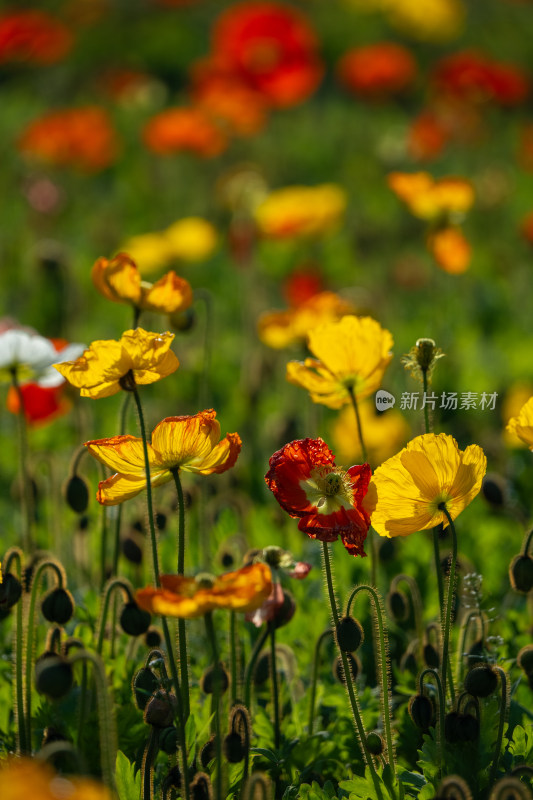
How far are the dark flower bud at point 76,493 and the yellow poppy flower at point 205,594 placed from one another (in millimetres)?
727

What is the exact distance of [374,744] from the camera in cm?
140

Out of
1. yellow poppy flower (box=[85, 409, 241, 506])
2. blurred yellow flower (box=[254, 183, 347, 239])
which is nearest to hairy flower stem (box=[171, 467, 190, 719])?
yellow poppy flower (box=[85, 409, 241, 506])

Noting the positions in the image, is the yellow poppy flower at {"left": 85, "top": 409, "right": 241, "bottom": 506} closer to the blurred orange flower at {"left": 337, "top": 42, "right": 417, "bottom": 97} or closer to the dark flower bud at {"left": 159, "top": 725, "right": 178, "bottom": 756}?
the dark flower bud at {"left": 159, "top": 725, "right": 178, "bottom": 756}

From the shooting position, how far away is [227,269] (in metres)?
4.84

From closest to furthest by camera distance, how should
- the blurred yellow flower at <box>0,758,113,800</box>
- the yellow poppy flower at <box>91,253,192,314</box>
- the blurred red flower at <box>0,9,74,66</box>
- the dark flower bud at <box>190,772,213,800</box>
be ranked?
the blurred yellow flower at <box>0,758,113,800</box> → the dark flower bud at <box>190,772,213,800</box> → the yellow poppy flower at <box>91,253,192,314</box> → the blurred red flower at <box>0,9,74,66</box>

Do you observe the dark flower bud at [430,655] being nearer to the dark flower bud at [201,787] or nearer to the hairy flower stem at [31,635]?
the dark flower bud at [201,787]

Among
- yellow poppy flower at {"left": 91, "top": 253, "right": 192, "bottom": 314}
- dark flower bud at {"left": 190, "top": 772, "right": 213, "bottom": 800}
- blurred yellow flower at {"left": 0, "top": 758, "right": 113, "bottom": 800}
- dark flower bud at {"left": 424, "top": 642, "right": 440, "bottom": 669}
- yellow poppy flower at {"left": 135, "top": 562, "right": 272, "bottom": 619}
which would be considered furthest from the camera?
yellow poppy flower at {"left": 91, "top": 253, "right": 192, "bottom": 314}

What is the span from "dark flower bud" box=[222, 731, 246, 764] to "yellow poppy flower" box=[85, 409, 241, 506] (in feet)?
1.07

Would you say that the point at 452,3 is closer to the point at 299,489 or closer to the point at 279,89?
the point at 279,89

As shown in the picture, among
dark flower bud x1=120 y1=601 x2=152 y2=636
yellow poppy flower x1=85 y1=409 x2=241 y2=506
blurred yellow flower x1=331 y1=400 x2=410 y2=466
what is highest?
blurred yellow flower x1=331 y1=400 x2=410 y2=466

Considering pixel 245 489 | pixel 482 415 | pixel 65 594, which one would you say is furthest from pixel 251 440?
pixel 65 594

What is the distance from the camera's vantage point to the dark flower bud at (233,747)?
1.27 metres

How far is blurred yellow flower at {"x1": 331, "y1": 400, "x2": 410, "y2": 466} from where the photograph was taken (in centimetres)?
272

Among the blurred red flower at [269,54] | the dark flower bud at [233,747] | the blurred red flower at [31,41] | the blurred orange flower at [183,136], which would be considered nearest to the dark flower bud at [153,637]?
the dark flower bud at [233,747]
